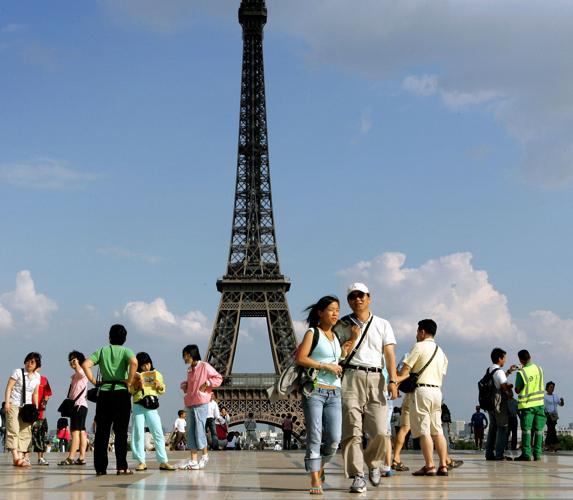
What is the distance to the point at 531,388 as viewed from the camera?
55.5 ft

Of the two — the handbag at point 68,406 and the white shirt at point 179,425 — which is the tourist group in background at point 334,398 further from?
the white shirt at point 179,425

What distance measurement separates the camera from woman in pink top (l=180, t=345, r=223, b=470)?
44.9 feet

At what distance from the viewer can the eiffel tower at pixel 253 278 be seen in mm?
72562

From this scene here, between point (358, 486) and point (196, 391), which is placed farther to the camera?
point (196, 391)

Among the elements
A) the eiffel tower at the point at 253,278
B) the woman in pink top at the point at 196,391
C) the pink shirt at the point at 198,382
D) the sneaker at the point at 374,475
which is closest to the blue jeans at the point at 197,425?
the woman in pink top at the point at 196,391

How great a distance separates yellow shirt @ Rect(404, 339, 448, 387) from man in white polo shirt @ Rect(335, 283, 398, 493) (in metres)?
1.61

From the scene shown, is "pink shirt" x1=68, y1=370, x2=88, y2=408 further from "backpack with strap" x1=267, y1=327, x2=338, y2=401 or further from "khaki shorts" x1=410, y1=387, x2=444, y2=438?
"backpack with strap" x1=267, y1=327, x2=338, y2=401

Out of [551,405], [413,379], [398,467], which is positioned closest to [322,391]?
[413,379]

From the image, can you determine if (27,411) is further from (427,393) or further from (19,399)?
(427,393)

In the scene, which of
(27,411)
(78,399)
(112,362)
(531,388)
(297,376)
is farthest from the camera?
(531,388)

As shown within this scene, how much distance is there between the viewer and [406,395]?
42.6 ft

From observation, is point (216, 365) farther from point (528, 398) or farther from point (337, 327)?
point (337, 327)

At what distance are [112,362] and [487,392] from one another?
7164mm

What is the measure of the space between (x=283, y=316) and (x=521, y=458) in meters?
57.7
